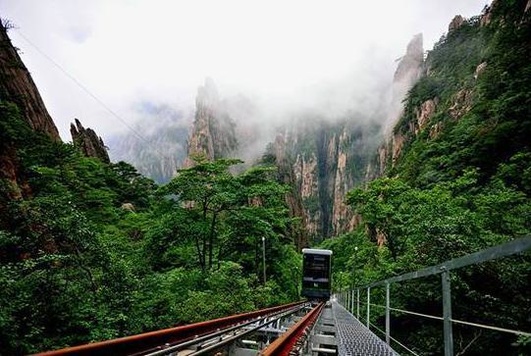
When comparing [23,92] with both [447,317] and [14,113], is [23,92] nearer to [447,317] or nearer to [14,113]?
[14,113]

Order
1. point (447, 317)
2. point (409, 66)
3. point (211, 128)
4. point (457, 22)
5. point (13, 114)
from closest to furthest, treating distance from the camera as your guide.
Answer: point (447, 317) < point (13, 114) < point (457, 22) < point (211, 128) < point (409, 66)

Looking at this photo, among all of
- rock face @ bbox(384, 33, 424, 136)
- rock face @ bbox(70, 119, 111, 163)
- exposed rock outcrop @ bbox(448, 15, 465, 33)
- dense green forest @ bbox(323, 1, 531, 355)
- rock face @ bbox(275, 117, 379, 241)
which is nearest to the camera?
dense green forest @ bbox(323, 1, 531, 355)

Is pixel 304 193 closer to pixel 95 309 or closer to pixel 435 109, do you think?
pixel 435 109

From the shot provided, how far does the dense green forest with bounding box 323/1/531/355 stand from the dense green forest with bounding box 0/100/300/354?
19.4ft

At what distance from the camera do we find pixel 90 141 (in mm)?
44688

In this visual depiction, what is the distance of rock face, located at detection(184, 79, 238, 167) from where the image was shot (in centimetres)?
9750

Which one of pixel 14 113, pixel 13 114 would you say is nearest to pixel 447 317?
pixel 13 114

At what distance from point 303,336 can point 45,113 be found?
3427 centimetres

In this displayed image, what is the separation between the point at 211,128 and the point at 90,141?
58.6 metres

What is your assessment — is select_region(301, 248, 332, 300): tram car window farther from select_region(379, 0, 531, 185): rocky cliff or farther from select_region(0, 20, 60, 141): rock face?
select_region(0, 20, 60, 141): rock face

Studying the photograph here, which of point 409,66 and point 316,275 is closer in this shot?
point 316,275

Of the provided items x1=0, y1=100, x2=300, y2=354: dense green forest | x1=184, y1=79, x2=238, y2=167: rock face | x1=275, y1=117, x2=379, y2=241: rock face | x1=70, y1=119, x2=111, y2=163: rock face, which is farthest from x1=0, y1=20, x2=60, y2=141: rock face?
x1=275, y1=117, x2=379, y2=241: rock face

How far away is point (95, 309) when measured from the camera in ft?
29.3

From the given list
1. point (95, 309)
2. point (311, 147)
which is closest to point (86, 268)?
point (95, 309)
